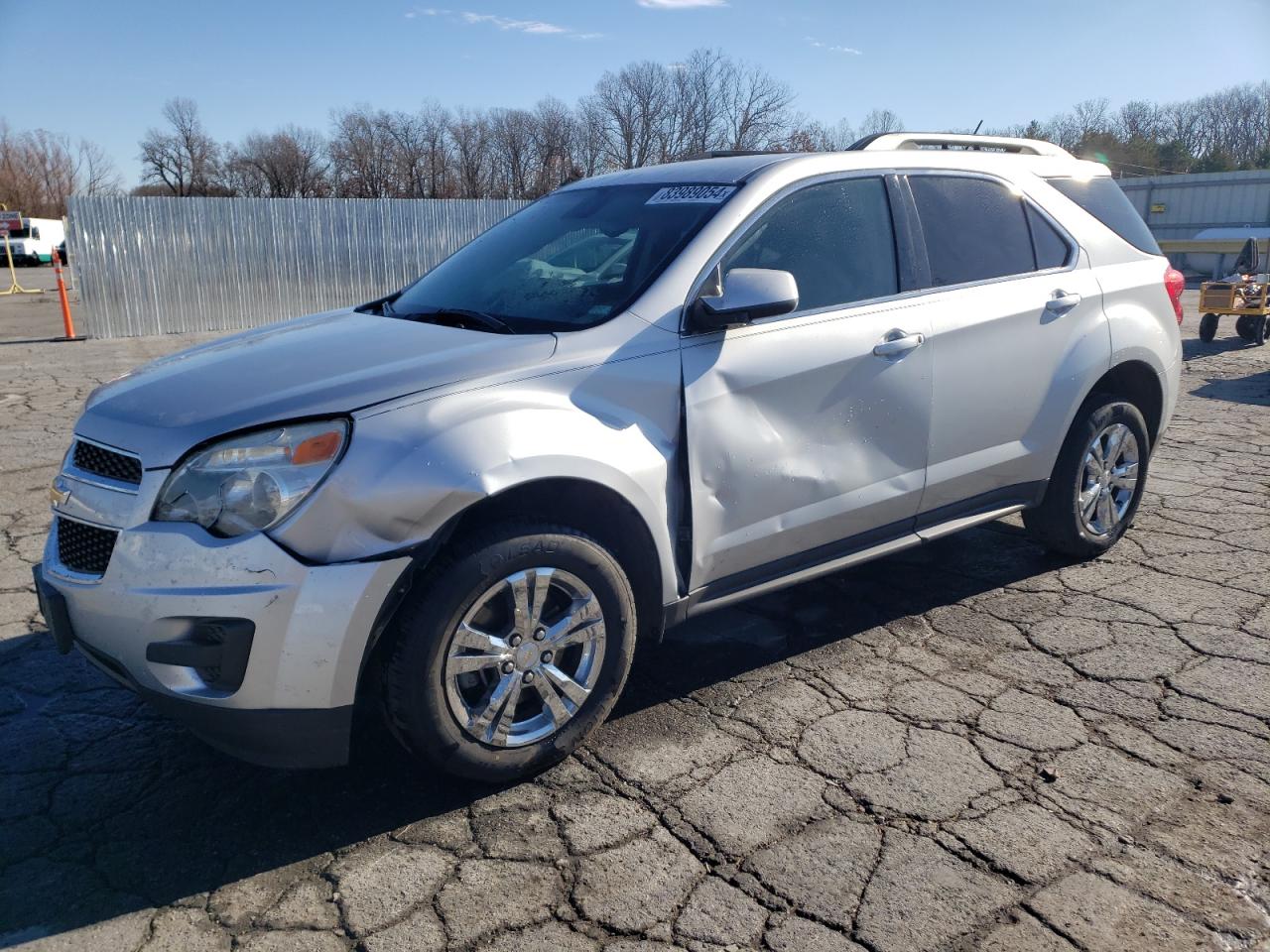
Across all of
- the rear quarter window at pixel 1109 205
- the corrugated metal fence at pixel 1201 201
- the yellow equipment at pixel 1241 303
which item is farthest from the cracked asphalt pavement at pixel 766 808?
the corrugated metal fence at pixel 1201 201

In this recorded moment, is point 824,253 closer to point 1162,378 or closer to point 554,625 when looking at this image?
point 554,625

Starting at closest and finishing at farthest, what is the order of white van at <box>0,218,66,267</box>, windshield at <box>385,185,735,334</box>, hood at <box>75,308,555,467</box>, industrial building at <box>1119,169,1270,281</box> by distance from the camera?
hood at <box>75,308,555,467</box> < windshield at <box>385,185,735,334</box> < industrial building at <box>1119,169,1270,281</box> < white van at <box>0,218,66,267</box>

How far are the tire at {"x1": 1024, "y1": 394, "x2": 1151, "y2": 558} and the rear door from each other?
6.9 inches

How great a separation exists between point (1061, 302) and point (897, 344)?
106 centimetres

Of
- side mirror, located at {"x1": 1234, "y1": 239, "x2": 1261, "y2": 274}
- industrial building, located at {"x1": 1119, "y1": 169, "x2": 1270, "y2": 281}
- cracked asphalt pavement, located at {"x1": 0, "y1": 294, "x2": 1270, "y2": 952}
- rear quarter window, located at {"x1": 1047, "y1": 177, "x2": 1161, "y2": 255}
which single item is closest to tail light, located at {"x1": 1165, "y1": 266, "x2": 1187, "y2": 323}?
rear quarter window, located at {"x1": 1047, "y1": 177, "x2": 1161, "y2": 255}

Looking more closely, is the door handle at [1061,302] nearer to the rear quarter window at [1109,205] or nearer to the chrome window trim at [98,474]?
the rear quarter window at [1109,205]

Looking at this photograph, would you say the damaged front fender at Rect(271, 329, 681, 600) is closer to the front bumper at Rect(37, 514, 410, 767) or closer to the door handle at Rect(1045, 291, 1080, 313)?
the front bumper at Rect(37, 514, 410, 767)

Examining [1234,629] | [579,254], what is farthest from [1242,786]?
[579,254]

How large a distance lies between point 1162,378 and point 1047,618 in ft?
4.72

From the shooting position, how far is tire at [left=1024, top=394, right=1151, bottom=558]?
14.8ft

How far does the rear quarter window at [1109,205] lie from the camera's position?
4605 millimetres

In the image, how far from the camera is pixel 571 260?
3.72 meters

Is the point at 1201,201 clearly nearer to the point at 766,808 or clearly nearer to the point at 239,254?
the point at 239,254

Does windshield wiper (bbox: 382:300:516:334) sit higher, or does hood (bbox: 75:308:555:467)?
windshield wiper (bbox: 382:300:516:334)
